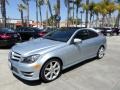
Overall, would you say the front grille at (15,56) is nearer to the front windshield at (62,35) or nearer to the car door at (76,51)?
the car door at (76,51)

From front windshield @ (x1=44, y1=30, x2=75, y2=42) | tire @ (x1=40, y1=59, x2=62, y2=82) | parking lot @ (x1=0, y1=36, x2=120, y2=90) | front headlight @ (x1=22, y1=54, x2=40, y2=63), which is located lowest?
parking lot @ (x1=0, y1=36, x2=120, y2=90)

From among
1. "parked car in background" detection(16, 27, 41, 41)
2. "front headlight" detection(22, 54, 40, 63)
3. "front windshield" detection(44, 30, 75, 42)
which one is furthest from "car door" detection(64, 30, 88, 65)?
"parked car in background" detection(16, 27, 41, 41)

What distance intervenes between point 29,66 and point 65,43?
168cm

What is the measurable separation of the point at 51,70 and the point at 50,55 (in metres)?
0.50

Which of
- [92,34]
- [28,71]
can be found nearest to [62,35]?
[92,34]

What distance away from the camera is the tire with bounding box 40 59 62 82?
6.19m

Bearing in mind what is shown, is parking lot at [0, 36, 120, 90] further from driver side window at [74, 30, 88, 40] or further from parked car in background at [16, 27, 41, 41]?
parked car in background at [16, 27, 41, 41]

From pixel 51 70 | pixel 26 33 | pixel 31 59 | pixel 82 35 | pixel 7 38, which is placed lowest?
pixel 51 70

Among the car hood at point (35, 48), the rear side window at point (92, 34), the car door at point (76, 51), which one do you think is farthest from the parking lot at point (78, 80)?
the rear side window at point (92, 34)

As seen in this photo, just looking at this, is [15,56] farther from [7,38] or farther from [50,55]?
[7,38]

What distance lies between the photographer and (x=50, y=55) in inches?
246

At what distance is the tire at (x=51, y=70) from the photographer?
6.19 metres

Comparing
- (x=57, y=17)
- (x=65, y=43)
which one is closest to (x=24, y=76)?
(x=65, y=43)

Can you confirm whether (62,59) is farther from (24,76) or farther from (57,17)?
(57,17)
